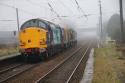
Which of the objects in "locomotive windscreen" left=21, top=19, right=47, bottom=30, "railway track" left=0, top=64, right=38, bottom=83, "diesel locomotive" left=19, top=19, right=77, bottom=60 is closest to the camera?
"railway track" left=0, top=64, right=38, bottom=83

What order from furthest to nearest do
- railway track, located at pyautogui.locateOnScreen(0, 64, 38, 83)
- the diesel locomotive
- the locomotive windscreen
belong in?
the locomotive windscreen
the diesel locomotive
railway track, located at pyautogui.locateOnScreen(0, 64, 38, 83)

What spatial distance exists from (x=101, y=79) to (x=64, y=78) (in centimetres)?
253

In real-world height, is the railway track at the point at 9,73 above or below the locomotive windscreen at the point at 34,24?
below

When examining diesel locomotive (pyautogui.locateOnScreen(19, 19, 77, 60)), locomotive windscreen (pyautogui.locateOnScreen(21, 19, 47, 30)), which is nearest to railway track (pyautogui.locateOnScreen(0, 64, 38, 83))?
diesel locomotive (pyautogui.locateOnScreen(19, 19, 77, 60))

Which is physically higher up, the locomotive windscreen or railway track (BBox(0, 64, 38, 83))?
the locomotive windscreen

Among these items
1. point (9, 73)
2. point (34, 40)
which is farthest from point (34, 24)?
point (9, 73)

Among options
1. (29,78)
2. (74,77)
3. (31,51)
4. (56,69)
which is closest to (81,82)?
(74,77)

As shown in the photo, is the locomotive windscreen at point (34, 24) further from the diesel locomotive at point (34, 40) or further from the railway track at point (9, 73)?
the railway track at point (9, 73)

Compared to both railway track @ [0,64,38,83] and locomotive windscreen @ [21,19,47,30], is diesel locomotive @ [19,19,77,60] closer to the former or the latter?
locomotive windscreen @ [21,19,47,30]

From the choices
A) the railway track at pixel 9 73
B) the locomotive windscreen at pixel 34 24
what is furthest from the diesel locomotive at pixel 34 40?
the railway track at pixel 9 73

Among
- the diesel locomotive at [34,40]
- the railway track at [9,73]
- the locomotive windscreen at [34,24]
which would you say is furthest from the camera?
the locomotive windscreen at [34,24]

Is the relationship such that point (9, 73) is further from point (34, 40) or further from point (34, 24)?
point (34, 24)

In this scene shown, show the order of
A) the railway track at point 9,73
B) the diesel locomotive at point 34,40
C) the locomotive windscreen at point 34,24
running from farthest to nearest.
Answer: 1. the locomotive windscreen at point 34,24
2. the diesel locomotive at point 34,40
3. the railway track at point 9,73

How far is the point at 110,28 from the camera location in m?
85.9
